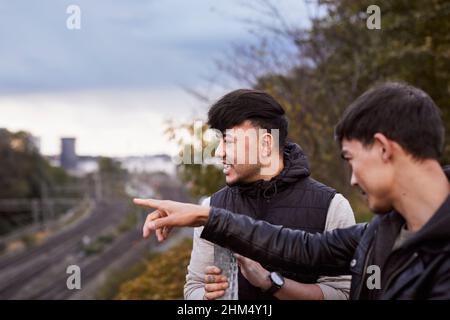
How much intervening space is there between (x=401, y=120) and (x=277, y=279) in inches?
29.9

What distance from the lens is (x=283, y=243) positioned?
2066mm

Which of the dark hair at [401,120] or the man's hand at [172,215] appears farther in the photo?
the man's hand at [172,215]

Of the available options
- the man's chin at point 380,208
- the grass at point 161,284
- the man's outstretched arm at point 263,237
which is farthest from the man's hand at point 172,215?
the grass at point 161,284

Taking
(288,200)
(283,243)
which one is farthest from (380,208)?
(288,200)

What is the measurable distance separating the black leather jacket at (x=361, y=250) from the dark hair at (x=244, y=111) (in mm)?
642

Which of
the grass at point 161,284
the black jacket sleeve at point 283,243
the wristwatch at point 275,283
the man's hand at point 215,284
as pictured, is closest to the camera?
the black jacket sleeve at point 283,243

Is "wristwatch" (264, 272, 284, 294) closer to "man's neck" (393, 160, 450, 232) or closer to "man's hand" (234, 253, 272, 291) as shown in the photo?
"man's hand" (234, 253, 272, 291)

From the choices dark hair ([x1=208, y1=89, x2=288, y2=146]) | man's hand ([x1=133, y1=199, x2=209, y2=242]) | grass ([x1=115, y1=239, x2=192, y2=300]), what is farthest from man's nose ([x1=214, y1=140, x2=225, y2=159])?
grass ([x1=115, y1=239, x2=192, y2=300])

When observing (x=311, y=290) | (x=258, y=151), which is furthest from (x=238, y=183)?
(x=311, y=290)

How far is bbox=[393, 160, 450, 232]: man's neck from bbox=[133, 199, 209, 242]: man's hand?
1.71 feet

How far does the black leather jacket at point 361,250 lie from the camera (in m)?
1.71

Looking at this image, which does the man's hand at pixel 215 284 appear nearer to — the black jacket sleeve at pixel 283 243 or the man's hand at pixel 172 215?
the black jacket sleeve at pixel 283 243

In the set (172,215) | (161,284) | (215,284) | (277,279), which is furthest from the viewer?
(161,284)

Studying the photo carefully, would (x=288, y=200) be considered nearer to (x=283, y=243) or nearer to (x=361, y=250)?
(x=283, y=243)
